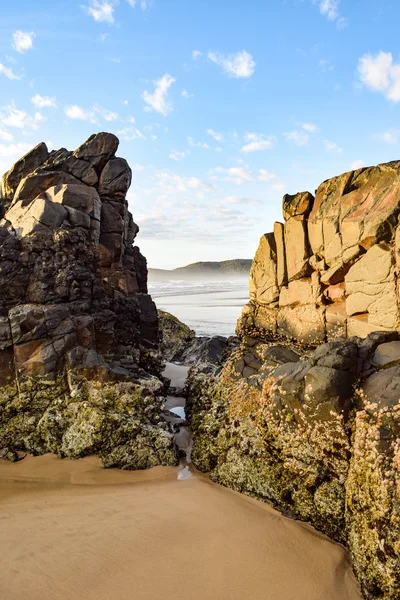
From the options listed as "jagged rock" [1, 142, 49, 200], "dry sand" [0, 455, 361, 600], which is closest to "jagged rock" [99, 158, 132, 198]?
"jagged rock" [1, 142, 49, 200]

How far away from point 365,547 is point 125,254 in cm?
1751

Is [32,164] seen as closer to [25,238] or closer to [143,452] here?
[25,238]

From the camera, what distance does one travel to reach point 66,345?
1158 cm

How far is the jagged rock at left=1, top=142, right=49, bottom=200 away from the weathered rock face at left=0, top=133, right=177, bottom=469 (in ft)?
2.93

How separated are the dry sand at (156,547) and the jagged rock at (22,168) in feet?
42.3

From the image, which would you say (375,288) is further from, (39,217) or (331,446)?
(39,217)

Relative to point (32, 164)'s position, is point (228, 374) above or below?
below

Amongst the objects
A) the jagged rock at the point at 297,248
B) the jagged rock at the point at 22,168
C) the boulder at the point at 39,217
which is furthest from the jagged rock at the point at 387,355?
the jagged rock at the point at 22,168

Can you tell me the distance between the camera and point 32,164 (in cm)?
1670

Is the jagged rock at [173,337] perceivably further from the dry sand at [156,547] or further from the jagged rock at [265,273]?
the dry sand at [156,547]

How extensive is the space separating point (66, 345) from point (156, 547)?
22.2ft

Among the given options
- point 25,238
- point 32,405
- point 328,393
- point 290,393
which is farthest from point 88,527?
point 25,238

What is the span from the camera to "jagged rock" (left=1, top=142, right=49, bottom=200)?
53.5ft

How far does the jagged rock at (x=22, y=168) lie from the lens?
16.3 metres
